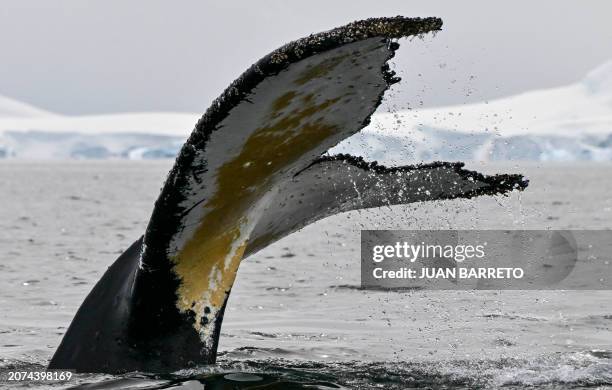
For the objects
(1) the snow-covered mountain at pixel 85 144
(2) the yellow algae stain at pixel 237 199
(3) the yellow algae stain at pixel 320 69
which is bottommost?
(2) the yellow algae stain at pixel 237 199

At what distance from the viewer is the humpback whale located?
307cm

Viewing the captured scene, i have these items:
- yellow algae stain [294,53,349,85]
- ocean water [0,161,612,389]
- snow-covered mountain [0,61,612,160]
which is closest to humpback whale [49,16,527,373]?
yellow algae stain [294,53,349,85]

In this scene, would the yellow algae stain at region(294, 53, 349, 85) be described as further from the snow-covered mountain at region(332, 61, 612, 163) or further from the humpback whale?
the snow-covered mountain at region(332, 61, 612, 163)

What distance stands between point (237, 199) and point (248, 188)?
0.21 feet

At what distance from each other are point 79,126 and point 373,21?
154243mm

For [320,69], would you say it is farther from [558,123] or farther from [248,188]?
[558,123]

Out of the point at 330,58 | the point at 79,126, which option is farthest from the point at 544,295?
the point at 79,126

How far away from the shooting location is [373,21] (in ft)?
9.71

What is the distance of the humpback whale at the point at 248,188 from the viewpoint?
3070mm

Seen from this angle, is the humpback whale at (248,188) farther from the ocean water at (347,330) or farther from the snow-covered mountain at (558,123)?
the snow-covered mountain at (558,123)

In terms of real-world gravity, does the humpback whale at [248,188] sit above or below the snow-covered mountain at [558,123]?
below

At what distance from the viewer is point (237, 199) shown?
145 inches

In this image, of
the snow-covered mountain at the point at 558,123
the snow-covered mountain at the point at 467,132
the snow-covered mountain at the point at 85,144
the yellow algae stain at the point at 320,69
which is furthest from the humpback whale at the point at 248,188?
the snow-covered mountain at the point at 85,144

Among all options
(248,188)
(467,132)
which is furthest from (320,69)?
(467,132)
